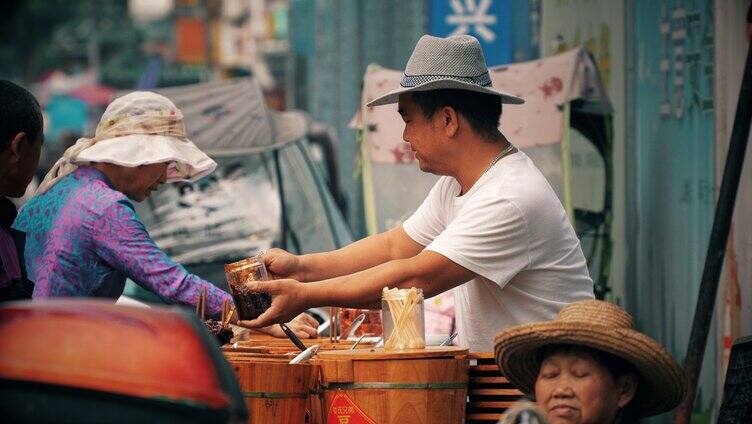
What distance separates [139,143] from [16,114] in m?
1.09

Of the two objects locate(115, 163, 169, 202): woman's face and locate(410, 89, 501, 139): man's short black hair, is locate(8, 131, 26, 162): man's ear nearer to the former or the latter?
locate(115, 163, 169, 202): woman's face

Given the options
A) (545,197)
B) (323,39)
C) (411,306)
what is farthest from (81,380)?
(323,39)

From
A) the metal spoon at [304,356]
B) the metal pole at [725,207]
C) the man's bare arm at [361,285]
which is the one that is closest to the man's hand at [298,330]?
the man's bare arm at [361,285]

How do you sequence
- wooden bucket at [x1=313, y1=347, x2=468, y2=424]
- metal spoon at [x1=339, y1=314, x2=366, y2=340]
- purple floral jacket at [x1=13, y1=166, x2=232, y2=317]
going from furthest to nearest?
purple floral jacket at [x1=13, y1=166, x2=232, y2=317]
metal spoon at [x1=339, y1=314, x2=366, y2=340]
wooden bucket at [x1=313, y1=347, x2=468, y2=424]

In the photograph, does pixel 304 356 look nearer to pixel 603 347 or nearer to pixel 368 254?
pixel 603 347

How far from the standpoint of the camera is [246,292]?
440cm

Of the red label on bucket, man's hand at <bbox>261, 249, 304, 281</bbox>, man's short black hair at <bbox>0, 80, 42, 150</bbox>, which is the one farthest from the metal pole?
man's short black hair at <bbox>0, 80, 42, 150</bbox>

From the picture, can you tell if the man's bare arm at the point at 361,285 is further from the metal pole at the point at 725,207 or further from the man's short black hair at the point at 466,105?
the metal pole at the point at 725,207

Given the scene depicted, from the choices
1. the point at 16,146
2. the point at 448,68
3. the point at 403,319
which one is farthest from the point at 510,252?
the point at 16,146

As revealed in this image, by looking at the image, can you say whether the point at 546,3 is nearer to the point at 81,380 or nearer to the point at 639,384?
the point at 639,384

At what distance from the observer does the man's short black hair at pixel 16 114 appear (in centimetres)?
446

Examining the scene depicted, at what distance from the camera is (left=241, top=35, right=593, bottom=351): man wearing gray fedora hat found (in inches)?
173

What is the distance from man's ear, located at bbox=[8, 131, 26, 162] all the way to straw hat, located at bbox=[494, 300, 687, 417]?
161 centimetres

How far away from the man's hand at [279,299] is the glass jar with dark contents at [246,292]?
0.02 metres
